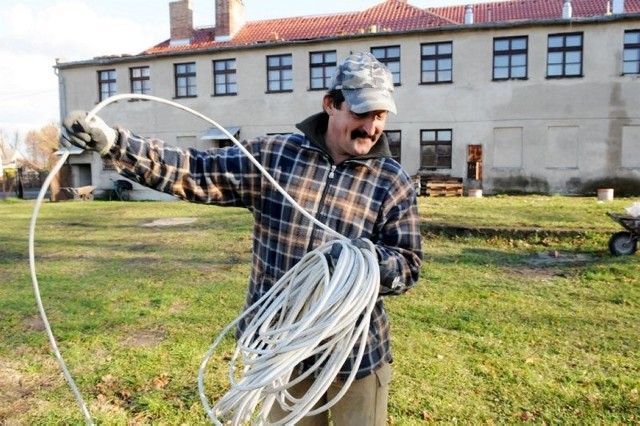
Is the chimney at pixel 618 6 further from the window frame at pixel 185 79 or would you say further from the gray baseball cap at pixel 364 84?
the gray baseball cap at pixel 364 84

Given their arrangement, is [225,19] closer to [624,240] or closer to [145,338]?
[624,240]

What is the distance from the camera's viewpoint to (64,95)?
22828mm

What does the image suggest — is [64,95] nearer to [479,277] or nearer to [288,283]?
[479,277]

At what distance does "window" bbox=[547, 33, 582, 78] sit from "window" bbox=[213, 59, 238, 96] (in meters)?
11.3

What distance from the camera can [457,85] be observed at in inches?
711

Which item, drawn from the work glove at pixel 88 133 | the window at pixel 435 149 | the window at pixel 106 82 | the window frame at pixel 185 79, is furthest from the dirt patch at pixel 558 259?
the window at pixel 106 82

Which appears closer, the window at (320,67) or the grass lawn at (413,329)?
the grass lawn at (413,329)

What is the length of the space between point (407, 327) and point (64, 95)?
22.5m

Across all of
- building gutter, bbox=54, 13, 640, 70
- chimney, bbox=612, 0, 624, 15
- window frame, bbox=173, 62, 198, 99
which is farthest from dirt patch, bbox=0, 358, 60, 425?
chimney, bbox=612, 0, 624, 15

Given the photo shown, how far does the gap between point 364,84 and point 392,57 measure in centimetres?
1798

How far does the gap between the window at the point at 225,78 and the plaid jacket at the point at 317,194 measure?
19161mm

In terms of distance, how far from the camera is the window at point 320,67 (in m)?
19.5

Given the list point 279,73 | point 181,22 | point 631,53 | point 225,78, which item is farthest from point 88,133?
point 181,22

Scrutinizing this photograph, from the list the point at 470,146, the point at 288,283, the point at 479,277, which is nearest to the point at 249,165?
the point at 288,283
